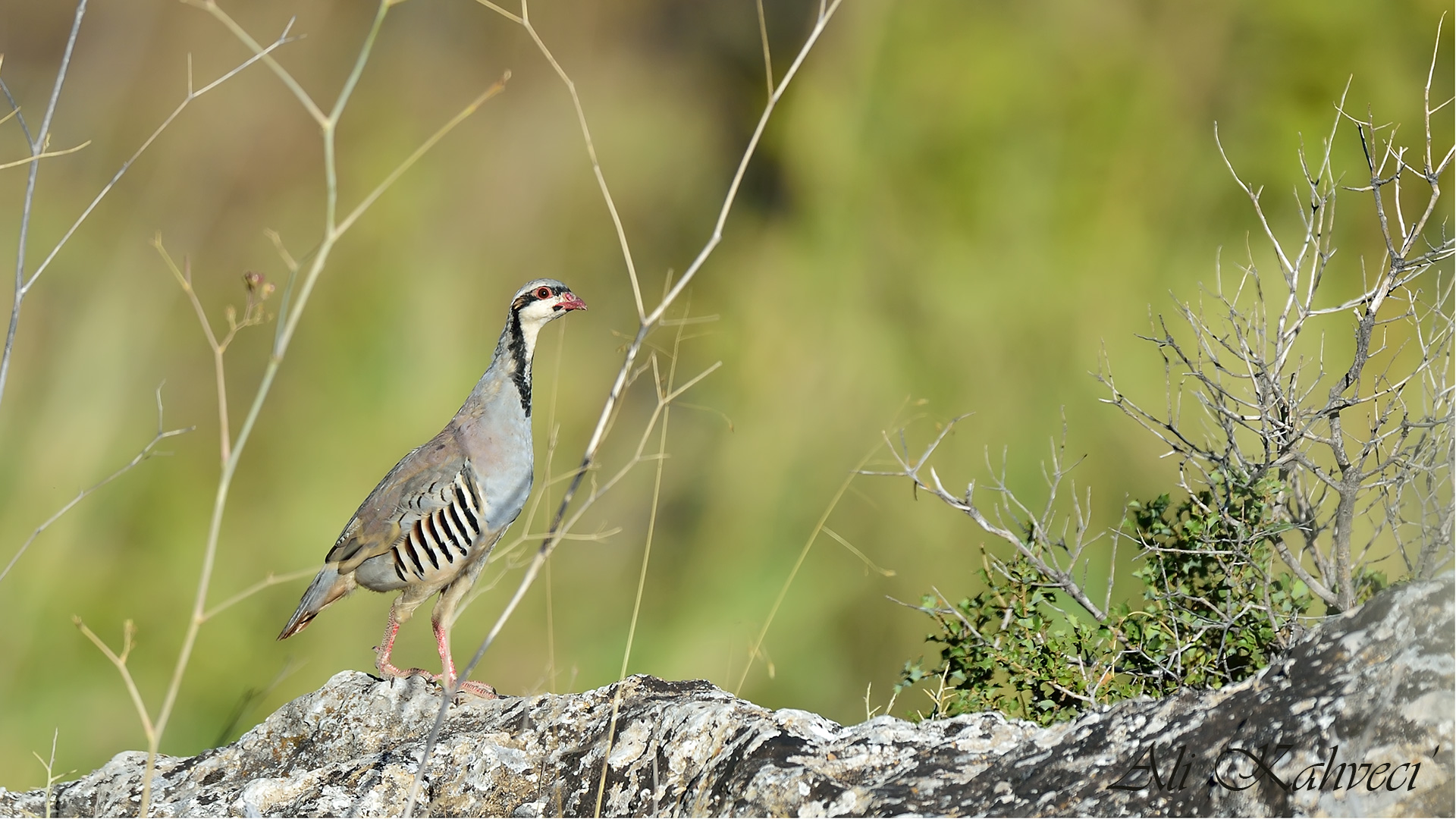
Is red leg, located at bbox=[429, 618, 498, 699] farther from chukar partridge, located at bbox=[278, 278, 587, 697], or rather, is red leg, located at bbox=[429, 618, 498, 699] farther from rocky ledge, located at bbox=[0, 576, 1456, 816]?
rocky ledge, located at bbox=[0, 576, 1456, 816]

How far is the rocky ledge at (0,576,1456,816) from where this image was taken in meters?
1.62

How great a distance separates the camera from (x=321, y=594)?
12.5 ft

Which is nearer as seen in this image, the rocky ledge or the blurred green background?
the rocky ledge

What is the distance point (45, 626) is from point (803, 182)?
5.64m

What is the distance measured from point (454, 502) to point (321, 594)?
0.63 meters

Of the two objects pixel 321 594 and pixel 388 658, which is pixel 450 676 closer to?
pixel 388 658

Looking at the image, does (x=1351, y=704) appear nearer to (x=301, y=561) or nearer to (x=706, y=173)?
(x=301, y=561)

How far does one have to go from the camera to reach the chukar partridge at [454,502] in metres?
3.66

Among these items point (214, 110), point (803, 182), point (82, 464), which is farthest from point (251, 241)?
point (803, 182)

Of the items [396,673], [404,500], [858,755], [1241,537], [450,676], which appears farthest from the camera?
[404,500]

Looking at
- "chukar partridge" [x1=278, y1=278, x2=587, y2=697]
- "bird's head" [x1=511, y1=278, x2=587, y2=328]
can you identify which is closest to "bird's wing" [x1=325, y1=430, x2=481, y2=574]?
"chukar partridge" [x1=278, y1=278, x2=587, y2=697]

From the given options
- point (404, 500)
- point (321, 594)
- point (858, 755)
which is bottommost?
point (858, 755)

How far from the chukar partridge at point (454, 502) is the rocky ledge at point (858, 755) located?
520 mm

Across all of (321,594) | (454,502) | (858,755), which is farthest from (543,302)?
(858,755)
